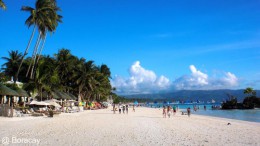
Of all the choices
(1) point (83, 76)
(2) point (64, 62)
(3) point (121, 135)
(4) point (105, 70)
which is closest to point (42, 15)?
(2) point (64, 62)

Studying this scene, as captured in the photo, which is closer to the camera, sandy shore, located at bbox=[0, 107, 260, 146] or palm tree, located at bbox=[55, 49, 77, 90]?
sandy shore, located at bbox=[0, 107, 260, 146]

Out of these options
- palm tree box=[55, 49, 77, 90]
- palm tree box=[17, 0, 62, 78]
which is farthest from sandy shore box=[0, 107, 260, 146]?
palm tree box=[55, 49, 77, 90]

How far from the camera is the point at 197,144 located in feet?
32.0

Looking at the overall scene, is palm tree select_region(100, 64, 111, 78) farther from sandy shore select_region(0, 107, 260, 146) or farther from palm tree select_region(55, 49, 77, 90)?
sandy shore select_region(0, 107, 260, 146)

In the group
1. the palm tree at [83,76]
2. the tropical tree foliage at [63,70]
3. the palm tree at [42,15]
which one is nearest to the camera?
the palm tree at [42,15]

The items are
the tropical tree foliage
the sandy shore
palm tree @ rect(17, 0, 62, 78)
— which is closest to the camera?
the sandy shore

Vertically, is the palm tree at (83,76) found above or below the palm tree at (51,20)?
below

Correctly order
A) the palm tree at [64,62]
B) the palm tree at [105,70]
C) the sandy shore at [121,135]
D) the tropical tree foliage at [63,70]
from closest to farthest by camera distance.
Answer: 1. the sandy shore at [121,135]
2. the tropical tree foliage at [63,70]
3. the palm tree at [64,62]
4. the palm tree at [105,70]

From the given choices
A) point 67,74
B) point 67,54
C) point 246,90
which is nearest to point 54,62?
point 67,54

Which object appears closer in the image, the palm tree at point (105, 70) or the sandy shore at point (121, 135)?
the sandy shore at point (121, 135)

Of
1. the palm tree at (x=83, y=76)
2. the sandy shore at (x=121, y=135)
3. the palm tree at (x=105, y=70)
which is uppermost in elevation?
the palm tree at (x=105, y=70)

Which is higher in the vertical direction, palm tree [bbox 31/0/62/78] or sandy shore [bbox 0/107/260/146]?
palm tree [bbox 31/0/62/78]

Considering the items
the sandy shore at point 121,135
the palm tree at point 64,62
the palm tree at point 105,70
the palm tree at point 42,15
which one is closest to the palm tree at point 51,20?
the palm tree at point 42,15

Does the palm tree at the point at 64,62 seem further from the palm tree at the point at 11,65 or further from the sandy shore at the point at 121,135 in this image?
the sandy shore at the point at 121,135
